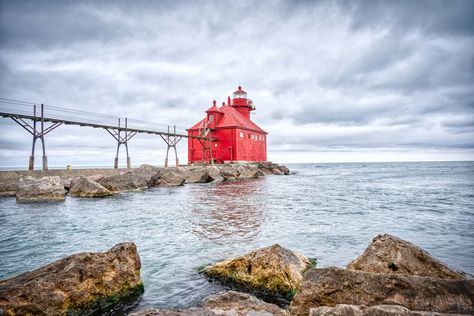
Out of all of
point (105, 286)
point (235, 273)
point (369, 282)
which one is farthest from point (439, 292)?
point (105, 286)

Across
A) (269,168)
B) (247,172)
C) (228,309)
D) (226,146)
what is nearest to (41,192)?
(228,309)

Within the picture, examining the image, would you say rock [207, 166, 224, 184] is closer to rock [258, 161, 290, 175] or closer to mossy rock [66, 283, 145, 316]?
rock [258, 161, 290, 175]

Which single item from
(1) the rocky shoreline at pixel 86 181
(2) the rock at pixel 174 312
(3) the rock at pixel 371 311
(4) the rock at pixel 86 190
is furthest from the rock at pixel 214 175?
(3) the rock at pixel 371 311

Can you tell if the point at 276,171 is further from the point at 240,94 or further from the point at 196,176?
the point at 196,176

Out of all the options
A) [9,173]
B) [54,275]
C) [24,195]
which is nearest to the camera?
[54,275]

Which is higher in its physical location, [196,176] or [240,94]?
[240,94]

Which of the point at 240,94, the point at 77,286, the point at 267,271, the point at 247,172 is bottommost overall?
the point at 267,271

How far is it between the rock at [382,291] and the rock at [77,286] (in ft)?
7.44

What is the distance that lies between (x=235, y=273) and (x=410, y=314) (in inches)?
106

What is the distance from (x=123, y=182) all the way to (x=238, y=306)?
15601 millimetres

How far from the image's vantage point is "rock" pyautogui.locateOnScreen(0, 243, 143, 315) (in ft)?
8.80

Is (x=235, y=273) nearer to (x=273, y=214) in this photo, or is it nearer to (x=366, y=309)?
(x=366, y=309)

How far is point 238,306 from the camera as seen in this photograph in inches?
109

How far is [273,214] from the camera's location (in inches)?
379
